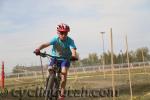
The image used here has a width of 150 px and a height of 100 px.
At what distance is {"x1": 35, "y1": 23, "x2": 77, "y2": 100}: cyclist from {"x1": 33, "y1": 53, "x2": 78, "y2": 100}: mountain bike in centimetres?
9

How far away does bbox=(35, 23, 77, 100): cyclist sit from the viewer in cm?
984

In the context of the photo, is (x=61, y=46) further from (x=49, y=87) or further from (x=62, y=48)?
(x=49, y=87)

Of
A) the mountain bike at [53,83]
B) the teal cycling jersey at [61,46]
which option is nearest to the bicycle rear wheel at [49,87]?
the mountain bike at [53,83]

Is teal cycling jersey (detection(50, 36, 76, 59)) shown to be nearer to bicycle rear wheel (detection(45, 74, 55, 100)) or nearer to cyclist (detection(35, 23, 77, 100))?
cyclist (detection(35, 23, 77, 100))

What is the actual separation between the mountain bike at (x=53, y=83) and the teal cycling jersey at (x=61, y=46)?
0.64 feet

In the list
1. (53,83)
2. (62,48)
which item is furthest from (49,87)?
(62,48)

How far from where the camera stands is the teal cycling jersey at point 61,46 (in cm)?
996

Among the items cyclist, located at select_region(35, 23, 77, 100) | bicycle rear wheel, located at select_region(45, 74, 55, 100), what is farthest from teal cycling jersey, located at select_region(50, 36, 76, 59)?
bicycle rear wheel, located at select_region(45, 74, 55, 100)

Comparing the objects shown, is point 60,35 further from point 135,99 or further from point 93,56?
point 93,56

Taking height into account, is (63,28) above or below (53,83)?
above

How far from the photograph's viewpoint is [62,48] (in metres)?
10.0

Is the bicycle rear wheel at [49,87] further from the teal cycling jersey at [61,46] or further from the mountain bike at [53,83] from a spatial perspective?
the teal cycling jersey at [61,46]

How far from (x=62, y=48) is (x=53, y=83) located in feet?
3.12

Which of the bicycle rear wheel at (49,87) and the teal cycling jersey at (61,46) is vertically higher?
the teal cycling jersey at (61,46)
